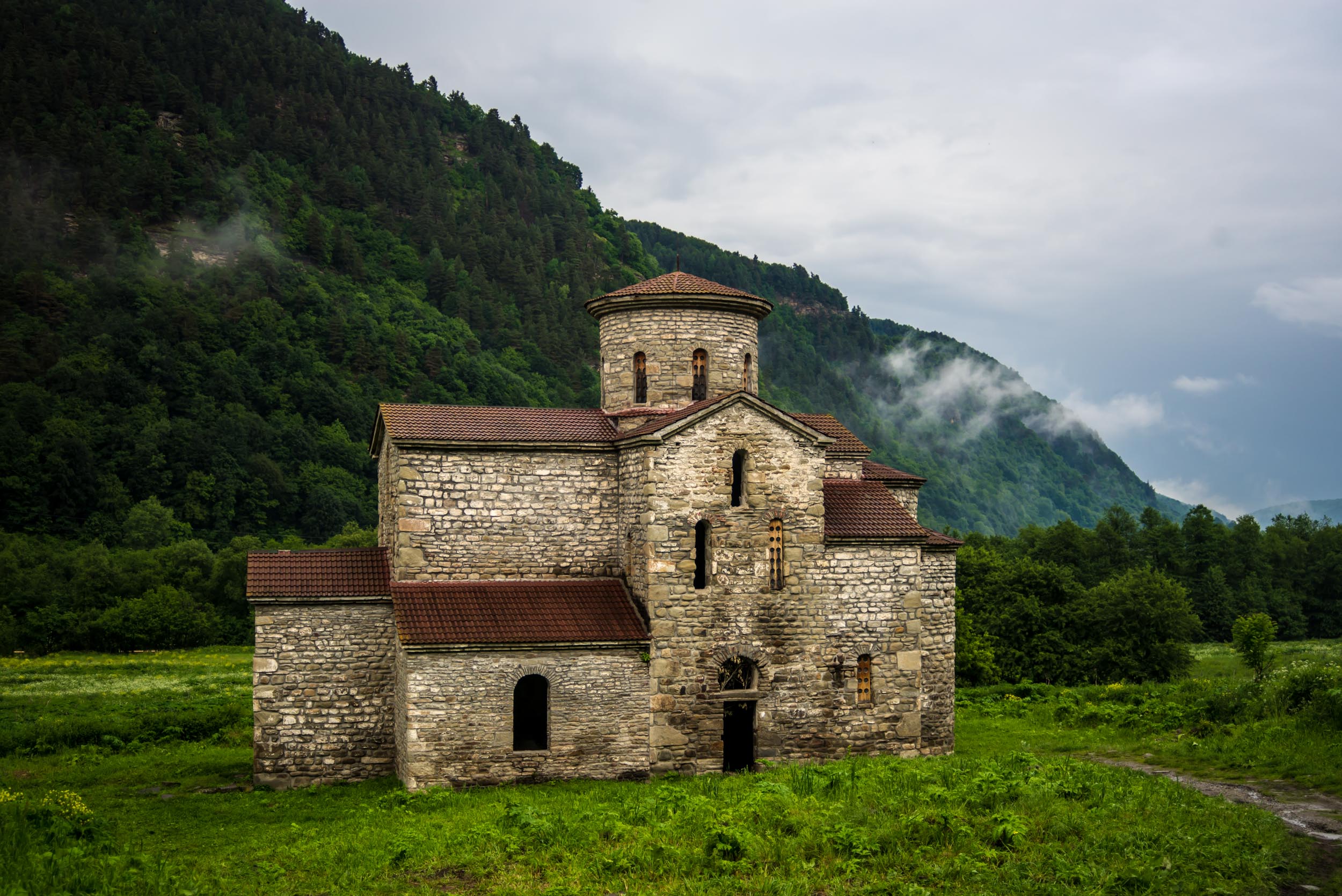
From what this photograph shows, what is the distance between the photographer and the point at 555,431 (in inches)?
951

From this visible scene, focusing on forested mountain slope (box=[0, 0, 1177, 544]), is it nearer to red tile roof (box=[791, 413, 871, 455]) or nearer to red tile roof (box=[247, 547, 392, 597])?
red tile roof (box=[247, 547, 392, 597])

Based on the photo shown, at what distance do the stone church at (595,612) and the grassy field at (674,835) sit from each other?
1.10 m

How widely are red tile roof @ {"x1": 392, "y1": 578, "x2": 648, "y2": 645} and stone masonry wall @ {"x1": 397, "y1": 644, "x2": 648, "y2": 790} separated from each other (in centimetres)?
32

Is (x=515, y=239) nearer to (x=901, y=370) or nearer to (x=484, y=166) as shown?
(x=484, y=166)

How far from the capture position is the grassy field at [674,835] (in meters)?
14.0

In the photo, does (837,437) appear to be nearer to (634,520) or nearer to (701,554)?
(701,554)

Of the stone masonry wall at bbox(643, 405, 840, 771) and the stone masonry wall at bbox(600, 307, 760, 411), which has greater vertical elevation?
the stone masonry wall at bbox(600, 307, 760, 411)

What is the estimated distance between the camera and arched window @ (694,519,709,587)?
74.1 ft

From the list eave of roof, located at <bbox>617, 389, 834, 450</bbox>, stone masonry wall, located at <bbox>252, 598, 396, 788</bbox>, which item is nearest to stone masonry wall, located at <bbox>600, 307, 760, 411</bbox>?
eave of roof, located at <bbox>617, 389, 834, 450</bbox>

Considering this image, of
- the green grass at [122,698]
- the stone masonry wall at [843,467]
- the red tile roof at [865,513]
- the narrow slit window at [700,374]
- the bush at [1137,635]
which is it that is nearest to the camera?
the red tile roof at [865,513]

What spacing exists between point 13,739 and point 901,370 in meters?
174

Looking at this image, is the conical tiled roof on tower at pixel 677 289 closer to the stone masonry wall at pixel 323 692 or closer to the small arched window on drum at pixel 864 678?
the small arched window on drum at pixel 864 678

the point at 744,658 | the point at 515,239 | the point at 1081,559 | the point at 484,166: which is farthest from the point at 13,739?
the point at 484,166

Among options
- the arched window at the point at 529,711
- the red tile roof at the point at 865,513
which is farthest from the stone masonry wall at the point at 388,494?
the red tile roof at the point at 865,513
